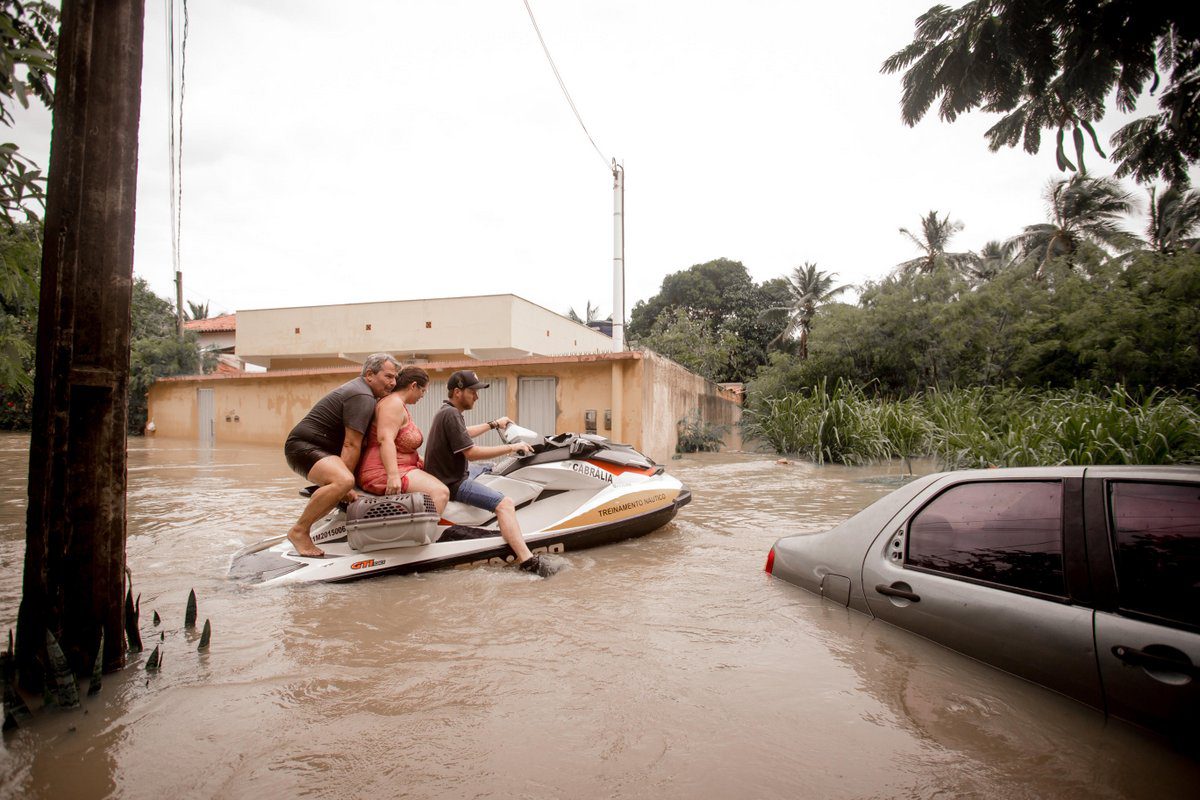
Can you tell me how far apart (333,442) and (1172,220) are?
34484mm

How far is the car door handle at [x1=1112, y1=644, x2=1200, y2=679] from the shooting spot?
195 cm

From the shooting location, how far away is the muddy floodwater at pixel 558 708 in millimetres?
2170

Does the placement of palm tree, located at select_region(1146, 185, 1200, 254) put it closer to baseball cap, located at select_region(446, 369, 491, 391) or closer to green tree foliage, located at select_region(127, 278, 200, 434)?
baseball cap, located at select_region(446, 369, 491, 391)

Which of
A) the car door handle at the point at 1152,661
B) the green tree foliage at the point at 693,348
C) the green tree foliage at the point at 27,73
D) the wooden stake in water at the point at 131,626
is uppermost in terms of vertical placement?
the green tree foliage at the point at 693,348

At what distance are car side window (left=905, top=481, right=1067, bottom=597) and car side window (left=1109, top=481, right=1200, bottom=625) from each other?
22 cm

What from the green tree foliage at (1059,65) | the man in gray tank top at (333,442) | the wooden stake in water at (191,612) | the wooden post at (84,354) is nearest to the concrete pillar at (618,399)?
the man in gray tank top at (333,442)

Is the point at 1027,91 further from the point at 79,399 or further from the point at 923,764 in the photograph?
the point at 79,399

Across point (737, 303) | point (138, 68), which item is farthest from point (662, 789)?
point (737, 303)

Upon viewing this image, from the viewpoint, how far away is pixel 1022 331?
16.9 m

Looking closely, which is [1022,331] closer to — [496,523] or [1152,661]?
[496,523]

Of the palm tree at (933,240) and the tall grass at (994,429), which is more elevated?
the palm tree at (933,240)

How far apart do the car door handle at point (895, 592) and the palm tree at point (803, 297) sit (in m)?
31.6

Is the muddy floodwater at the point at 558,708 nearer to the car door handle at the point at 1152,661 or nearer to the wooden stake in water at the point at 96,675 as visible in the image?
the wooden stake in water at the point at 96,675

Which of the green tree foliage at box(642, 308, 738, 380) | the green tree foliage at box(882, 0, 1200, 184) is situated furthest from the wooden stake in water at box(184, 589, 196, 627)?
the green tree foliage at box(642, 308, 738, 380)
